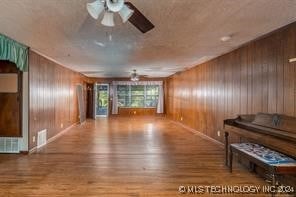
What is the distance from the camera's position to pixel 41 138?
594cm

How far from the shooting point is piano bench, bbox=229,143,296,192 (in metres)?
2.69

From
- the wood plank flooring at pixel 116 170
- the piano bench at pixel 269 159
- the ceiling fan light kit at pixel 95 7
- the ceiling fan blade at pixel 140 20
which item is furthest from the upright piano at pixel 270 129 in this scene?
the ceiling fan light kit at pixel 95 7

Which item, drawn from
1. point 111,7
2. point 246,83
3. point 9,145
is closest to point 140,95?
point 9,145

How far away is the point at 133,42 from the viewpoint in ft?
15.2

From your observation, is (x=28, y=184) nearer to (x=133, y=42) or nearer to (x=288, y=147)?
(x=133, y=42)

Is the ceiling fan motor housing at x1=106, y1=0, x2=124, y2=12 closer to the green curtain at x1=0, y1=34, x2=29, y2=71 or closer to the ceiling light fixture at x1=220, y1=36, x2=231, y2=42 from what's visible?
the ceiling light fixture at x1=220, y1=36, x2=231, y2=42

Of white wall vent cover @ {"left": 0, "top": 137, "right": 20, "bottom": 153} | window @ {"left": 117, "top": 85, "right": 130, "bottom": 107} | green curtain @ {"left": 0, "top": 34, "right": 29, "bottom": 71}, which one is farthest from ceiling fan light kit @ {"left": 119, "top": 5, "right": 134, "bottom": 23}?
window @ {"left": 117, "top": 85, "right": 130, "bottom": 107}

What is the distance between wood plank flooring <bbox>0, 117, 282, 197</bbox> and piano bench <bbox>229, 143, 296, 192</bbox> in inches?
18.4

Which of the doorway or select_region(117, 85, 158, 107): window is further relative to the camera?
select_region(117, 85, 158, 107): window

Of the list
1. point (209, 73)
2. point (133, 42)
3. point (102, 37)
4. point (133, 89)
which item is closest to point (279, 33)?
point (133, 42)

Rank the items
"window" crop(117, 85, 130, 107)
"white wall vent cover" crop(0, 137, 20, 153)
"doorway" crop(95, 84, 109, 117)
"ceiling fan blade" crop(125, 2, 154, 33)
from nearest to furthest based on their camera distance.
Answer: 1. "ceiling fan blade" crop(125, 2, 154, 33)
2. "white wall vent cover" crop(0, 137, 20, 153)
3. "doorway" crop(95, 84, 109, 117)
4. "window" crop(117, 85, 130, 107)

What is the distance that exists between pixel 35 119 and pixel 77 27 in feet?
9.61

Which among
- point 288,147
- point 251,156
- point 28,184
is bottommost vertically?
point 28,184

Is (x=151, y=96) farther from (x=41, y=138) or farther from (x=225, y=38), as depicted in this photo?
(x=225, y=38)
